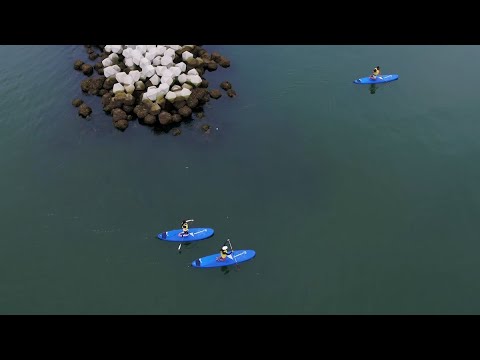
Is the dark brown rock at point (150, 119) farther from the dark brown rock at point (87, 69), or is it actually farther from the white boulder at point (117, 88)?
the dark brown rock at point (87, 69)

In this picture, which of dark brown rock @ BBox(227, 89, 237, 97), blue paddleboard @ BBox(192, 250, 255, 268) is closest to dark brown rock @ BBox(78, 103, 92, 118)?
dark brown rock @ BBox(227, 89, 237, 97)

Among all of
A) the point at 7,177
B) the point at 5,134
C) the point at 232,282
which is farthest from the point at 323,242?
the point at 5,134

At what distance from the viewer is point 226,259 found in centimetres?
2319

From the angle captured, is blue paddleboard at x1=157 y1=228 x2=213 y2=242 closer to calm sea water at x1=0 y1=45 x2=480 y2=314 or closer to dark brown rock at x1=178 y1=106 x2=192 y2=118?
calm sea water at x1=0 y1=45 x2=480 y2=314

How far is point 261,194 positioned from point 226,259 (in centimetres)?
612

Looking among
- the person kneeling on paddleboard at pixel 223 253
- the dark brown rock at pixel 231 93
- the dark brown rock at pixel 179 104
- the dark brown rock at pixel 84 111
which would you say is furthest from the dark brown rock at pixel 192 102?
the person kneeling on paddleboard at pixel 223 253

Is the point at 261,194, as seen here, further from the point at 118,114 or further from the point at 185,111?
the point at 118,114

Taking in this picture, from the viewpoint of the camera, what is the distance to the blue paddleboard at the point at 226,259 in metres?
23.1

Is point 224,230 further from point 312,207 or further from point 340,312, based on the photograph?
point 340,312

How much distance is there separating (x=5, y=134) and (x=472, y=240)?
37830 mm

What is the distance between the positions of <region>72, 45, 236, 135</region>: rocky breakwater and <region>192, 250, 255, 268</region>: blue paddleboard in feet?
40.8

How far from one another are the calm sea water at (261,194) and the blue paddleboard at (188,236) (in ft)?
1.62

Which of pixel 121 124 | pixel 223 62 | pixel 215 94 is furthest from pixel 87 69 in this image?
pixel 223 62

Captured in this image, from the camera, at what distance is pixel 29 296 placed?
22.1m
